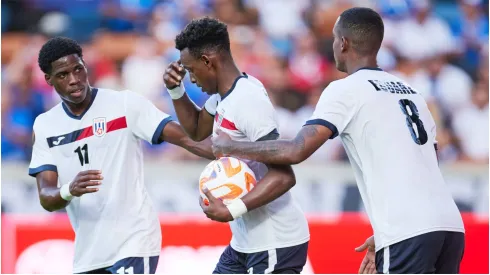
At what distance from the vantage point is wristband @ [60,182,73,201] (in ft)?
18.3

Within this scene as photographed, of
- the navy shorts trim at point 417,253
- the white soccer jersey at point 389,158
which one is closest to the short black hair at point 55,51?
the white soccer jersey at point 389,158

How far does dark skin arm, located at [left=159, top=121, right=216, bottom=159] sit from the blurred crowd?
19.1 ft

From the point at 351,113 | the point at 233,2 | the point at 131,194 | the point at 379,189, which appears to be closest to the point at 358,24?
the point at 351,113

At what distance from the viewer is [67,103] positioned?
604cm

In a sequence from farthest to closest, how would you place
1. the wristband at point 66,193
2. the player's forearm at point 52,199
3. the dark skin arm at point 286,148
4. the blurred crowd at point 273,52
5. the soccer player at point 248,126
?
the blurred crowd at point 273,52 < the player's forearm at point 52,199 < the wristband at point 66,193 < the soccer player at point 248,126 < the dark skin arm at point 286,148

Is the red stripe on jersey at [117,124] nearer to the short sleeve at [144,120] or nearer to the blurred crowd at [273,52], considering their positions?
the short sleeve at [144,120]

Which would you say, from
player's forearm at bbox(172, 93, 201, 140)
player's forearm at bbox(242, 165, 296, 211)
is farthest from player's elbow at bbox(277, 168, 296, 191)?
player's forearm at bbox(172, 93, 201, 140)

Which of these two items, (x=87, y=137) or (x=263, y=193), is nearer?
(x=263, y=193)

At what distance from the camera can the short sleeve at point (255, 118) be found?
16.6ft

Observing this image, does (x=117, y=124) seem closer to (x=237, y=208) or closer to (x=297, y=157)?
(x=237, y=208)

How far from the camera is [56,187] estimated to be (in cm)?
589

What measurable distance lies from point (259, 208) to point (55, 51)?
1887 mm

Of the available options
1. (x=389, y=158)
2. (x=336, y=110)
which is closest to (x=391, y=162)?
(x=389, y=158)

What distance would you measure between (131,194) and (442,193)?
7.13 ft
